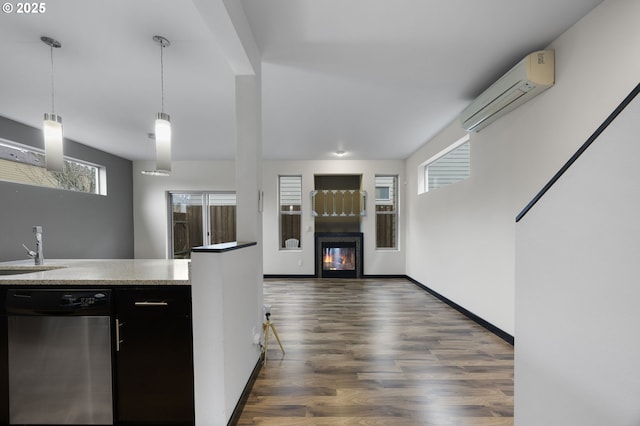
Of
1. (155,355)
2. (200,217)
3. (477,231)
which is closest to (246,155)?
(155,355)

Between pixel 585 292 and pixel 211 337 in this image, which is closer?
pixel 585 292

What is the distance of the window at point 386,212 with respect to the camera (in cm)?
620

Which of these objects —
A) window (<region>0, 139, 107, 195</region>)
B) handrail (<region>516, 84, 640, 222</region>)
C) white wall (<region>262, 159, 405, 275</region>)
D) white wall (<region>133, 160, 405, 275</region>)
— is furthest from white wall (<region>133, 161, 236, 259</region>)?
handrail (<region>516, 84, 640, 222</region>)

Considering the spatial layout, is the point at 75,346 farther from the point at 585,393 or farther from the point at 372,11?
the point at 372,11

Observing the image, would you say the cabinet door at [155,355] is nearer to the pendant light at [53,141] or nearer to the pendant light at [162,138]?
the pendant light at [162,138]

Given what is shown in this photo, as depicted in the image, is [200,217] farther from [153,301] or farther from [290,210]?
[153,301]

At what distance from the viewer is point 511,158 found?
2.65 m

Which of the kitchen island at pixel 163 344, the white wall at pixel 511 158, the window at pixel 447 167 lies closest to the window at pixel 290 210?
the window at pixel 447 167

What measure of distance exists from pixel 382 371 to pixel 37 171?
5.34 meters

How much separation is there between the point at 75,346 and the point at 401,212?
5.64 m

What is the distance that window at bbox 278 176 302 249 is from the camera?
6.23m

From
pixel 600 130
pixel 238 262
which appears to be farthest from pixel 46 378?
pixel 600 130

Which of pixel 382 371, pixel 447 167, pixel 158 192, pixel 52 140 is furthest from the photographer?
pixel 158 192

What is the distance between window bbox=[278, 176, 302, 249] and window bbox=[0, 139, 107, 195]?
142 inches
